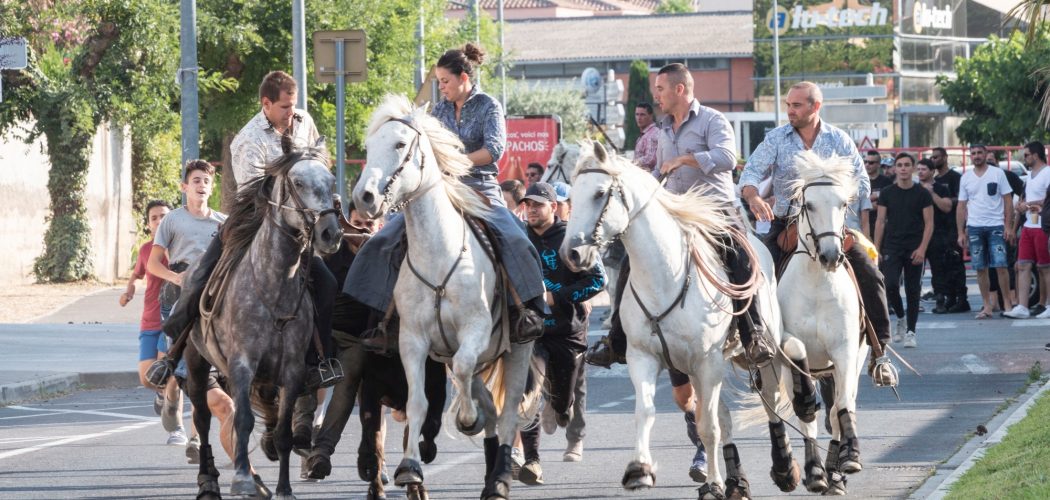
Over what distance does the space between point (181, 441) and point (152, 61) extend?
15566 mm

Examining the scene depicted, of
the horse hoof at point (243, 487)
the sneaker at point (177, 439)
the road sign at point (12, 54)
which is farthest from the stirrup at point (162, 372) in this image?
the road sign at point (12, 54)

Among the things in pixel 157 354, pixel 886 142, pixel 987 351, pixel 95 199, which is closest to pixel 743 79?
pixel 886 142

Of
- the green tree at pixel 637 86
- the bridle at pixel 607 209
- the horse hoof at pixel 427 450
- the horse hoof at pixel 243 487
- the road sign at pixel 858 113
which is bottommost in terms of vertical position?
the horse hoof at pixel 243 487

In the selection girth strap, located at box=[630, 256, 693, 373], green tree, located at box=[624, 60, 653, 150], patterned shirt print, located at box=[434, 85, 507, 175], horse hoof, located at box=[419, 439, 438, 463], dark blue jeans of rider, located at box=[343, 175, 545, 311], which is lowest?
horse hoof, located at box=[419, 439, 438, 463]

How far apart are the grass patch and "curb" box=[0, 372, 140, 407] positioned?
29.6 ft

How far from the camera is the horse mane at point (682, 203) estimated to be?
28.6ft

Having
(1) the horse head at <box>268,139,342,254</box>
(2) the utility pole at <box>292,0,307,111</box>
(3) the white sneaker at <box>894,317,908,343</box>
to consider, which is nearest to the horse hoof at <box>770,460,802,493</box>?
(1) the horse head at <box>268,139,342,254</box>

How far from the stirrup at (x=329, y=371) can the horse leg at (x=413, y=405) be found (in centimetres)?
41

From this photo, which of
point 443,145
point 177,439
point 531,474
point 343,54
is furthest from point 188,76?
point 443,145

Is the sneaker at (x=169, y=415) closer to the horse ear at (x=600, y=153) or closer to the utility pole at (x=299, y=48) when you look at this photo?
the horse ear at (x=600, y=153)

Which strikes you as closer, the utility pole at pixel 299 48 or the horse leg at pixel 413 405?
the horse leg at pixel 413 405

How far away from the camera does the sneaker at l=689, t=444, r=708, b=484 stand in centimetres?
960

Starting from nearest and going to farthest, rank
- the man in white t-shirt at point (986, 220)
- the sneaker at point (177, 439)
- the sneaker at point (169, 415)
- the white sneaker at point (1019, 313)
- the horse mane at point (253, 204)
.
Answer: the horse mane at point (253, 204) < the sneaker at point (169, 415) < the sneaker at point (177, 439) < the white sneaker at point (1019, 313) < the man in white t-shirt at point (986, 220)

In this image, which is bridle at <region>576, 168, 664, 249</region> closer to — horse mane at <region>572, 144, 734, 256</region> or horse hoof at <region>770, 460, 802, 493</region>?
horse mane at <region>572, 144, 734, 256</region>
